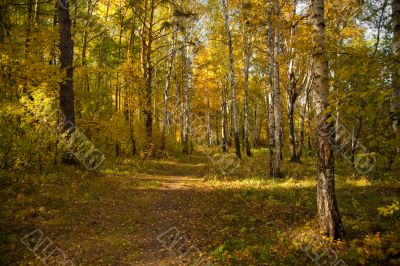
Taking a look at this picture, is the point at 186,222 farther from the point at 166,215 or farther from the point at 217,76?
the point at 217,76

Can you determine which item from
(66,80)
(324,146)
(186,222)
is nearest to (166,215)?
(186,222)

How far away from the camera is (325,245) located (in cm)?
574

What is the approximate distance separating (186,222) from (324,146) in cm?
433

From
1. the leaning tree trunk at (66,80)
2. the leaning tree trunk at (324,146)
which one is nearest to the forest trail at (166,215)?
the leaning tree trunk at (324,146)

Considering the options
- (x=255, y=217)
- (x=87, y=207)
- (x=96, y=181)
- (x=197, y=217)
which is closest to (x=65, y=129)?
(x=96, y=181)

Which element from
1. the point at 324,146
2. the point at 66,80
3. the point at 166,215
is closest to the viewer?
the point at 324,146

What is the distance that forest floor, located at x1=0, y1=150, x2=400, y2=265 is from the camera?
5785 millimetres

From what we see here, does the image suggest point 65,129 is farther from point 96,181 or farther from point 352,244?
point 352,244

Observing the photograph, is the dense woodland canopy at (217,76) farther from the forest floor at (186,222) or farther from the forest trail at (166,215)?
the forest trail at (166,215)

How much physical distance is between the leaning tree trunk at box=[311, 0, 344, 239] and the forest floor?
1.36ft

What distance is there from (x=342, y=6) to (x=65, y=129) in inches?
655

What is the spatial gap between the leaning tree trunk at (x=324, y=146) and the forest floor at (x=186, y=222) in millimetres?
415

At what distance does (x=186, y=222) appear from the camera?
8.19 m

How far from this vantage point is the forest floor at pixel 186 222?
Answer: 579 centimetres
